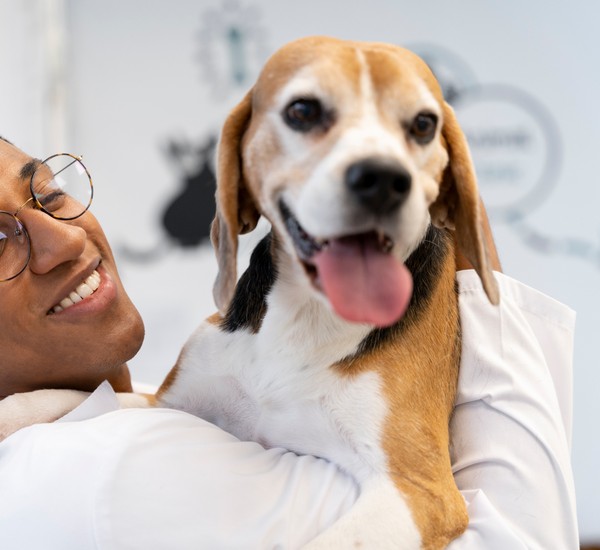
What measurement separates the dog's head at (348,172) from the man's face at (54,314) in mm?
353

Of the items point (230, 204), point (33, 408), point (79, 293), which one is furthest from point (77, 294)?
point (230, 204)

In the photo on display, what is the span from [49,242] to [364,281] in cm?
67

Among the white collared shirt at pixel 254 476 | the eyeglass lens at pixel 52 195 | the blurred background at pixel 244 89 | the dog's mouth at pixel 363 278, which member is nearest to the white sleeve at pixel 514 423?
the white collared shirt at pixel 254 476

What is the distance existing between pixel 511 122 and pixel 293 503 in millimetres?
2341

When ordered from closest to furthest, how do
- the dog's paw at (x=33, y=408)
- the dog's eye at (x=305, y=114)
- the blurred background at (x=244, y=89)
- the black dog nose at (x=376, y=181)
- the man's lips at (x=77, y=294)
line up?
the black dog nose at (x=376, y=181) < the dog's eye at (x=305, y=114) < the dog's paw at (x=33, y=408) < the man's lips at (x=77, y=294) < the blurred background at (x=244, y=89)

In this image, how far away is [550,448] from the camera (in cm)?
103

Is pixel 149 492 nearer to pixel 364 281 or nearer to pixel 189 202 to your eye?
→ pixel 364 281

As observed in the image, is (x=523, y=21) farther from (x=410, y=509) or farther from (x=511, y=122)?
(x=410, y=509)

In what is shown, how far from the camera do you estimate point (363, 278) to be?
2.85 ft

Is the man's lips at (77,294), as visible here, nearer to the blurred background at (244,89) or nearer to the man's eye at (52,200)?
the man's eye at (52,200)

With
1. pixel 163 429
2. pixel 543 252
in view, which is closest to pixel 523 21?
pixel 543 252

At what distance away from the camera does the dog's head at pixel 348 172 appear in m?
0.85

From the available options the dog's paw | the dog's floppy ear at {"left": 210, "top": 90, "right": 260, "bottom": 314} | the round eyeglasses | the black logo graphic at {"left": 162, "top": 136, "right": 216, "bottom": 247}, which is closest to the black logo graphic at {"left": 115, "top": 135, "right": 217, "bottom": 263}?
the black logo graphic at {"left": 162, "top": 136, "right": 216, "bottom": 247}

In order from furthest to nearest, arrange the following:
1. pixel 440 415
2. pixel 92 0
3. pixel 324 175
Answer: pixel 92 0 → pixel 440 415 → pixel 324 175
